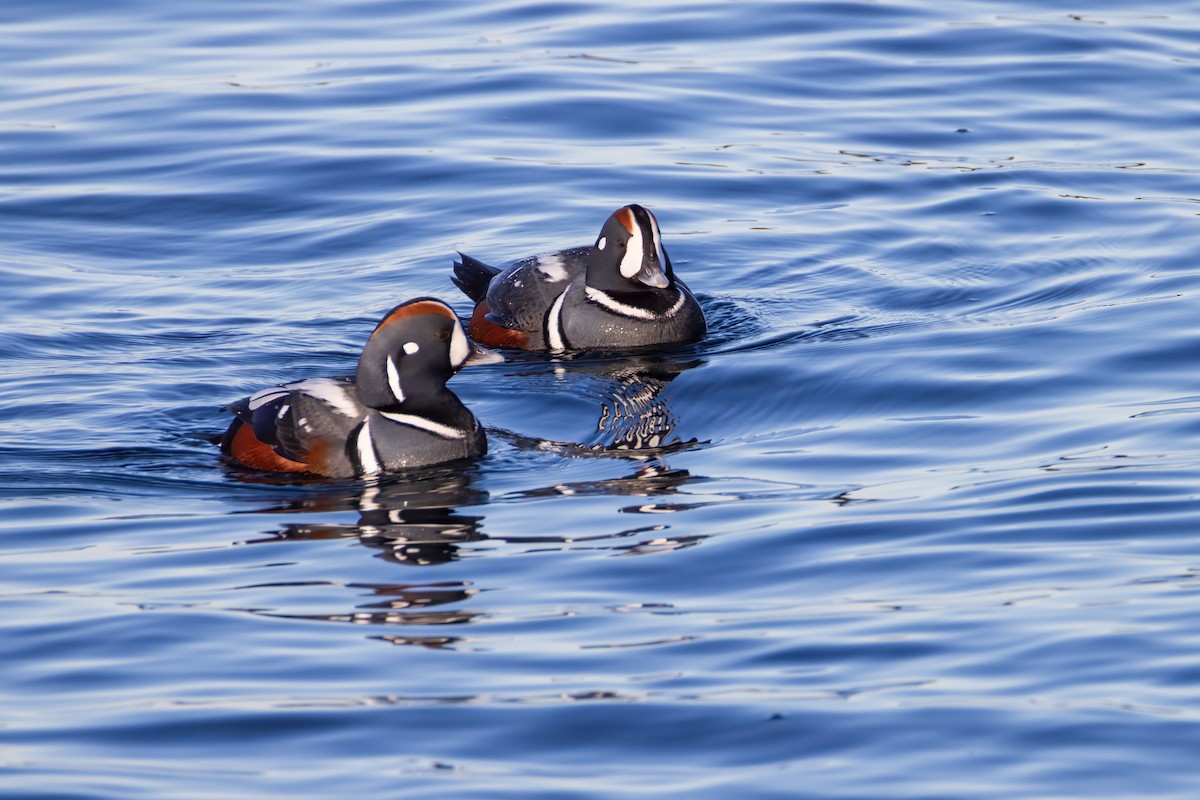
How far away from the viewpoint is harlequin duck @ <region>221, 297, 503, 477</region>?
9984mm

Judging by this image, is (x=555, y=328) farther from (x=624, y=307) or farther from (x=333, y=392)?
(x=333, y=392)

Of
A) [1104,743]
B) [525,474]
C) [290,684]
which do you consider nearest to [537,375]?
[525,474]

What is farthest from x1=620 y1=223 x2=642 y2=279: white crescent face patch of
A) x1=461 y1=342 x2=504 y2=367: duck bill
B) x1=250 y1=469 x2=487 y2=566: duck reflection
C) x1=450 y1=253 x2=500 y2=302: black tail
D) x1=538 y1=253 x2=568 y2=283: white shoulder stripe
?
x1=250 y1=469 x2=487 y2=566: duck reflection

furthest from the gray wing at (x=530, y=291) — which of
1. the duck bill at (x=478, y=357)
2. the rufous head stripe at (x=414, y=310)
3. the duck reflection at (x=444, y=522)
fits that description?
the rufous head stripe at (x=414, y=310)

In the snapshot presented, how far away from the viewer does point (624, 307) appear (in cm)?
1308

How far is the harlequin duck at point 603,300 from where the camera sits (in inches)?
507

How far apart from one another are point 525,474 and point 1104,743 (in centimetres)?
446

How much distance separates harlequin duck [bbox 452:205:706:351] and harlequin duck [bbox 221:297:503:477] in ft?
8.40

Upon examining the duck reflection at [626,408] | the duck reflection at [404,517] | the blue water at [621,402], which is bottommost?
the duck reflection at [626,408]

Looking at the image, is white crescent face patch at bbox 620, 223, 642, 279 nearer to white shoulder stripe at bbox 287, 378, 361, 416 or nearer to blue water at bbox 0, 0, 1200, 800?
blue water at bbox 0, 0, 1200, 800

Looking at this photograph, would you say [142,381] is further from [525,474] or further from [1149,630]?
[1149,630]

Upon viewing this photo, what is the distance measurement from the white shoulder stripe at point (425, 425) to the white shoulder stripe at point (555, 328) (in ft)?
9.46

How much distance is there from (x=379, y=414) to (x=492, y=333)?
3.14m

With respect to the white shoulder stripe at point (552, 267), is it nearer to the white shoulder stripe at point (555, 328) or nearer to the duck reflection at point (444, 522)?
the white shoulder stripe at point (555, 328)
